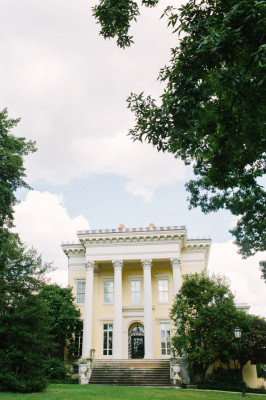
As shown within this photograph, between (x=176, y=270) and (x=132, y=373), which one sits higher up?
(x=176, y=270)

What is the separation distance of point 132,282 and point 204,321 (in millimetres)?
11042

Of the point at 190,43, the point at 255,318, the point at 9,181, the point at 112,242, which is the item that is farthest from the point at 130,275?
the point at 190,43

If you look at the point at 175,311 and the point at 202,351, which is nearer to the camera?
the point at 202,351

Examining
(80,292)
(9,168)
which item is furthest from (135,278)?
(9,168)

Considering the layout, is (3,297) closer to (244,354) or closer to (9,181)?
(9,181)

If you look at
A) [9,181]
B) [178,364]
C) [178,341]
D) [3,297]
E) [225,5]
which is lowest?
[178,364]

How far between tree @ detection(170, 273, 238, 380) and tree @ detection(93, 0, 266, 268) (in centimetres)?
1236

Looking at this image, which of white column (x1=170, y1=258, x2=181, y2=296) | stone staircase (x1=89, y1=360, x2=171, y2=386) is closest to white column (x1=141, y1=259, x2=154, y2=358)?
stone staircase (x1=89, y1=360, x2=171, y2=386)

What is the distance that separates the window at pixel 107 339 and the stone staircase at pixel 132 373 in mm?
3285

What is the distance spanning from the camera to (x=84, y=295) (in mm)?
30422

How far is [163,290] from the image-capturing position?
2973 centimetres

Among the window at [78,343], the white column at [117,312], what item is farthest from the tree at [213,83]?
the window at [78,343]

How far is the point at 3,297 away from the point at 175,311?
12.0 m

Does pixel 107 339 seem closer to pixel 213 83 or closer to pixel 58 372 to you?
pixel 58 372
